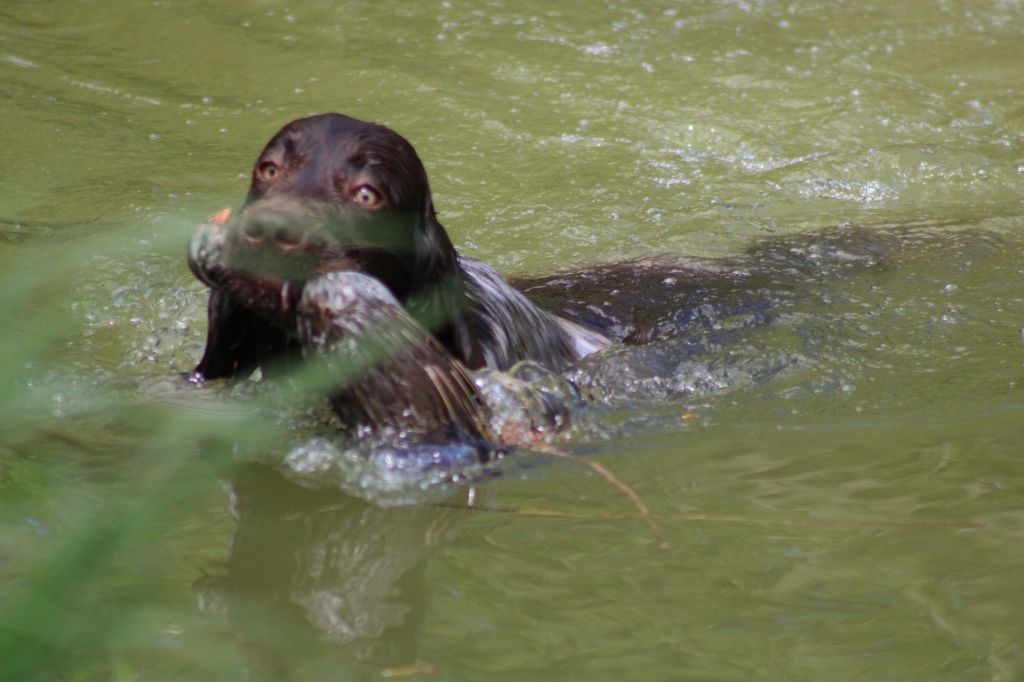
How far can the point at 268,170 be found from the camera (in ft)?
11.0

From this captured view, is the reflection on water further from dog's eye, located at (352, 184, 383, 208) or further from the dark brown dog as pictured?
dog's eye, located at (352, 184, 383, 208)

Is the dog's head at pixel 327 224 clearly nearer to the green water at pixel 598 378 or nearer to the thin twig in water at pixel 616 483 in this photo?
the green water at pixel 598 378

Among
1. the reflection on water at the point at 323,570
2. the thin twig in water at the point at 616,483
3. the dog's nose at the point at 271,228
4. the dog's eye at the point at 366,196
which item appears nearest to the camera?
the reflection on water at the point at 323,570

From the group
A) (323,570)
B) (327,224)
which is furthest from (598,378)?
(323,570)

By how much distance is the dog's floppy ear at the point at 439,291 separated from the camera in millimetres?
3459

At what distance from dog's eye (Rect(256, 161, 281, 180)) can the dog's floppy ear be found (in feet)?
1.33

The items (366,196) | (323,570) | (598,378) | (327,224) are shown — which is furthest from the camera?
(598,378)

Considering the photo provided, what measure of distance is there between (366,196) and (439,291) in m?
0.39

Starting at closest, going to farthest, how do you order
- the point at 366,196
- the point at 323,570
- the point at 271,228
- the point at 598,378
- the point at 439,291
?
the point at 323,570
the point at 271,228
the point at 366,196
the point at 439,291
the point at 598,378

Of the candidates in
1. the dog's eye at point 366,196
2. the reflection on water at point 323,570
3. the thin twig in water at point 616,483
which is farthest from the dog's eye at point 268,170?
the thin twig in water at point 616,483

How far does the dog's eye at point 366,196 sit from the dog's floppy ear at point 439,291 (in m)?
0.19

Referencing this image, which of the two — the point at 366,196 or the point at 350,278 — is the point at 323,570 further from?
the point at 366,196

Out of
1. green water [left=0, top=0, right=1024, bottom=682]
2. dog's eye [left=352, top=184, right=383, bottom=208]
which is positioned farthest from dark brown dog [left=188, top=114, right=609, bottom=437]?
green water [left=0, top=0, right=1024, bottom=682]

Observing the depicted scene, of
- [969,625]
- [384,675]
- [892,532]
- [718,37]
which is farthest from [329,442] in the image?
[718,37]
